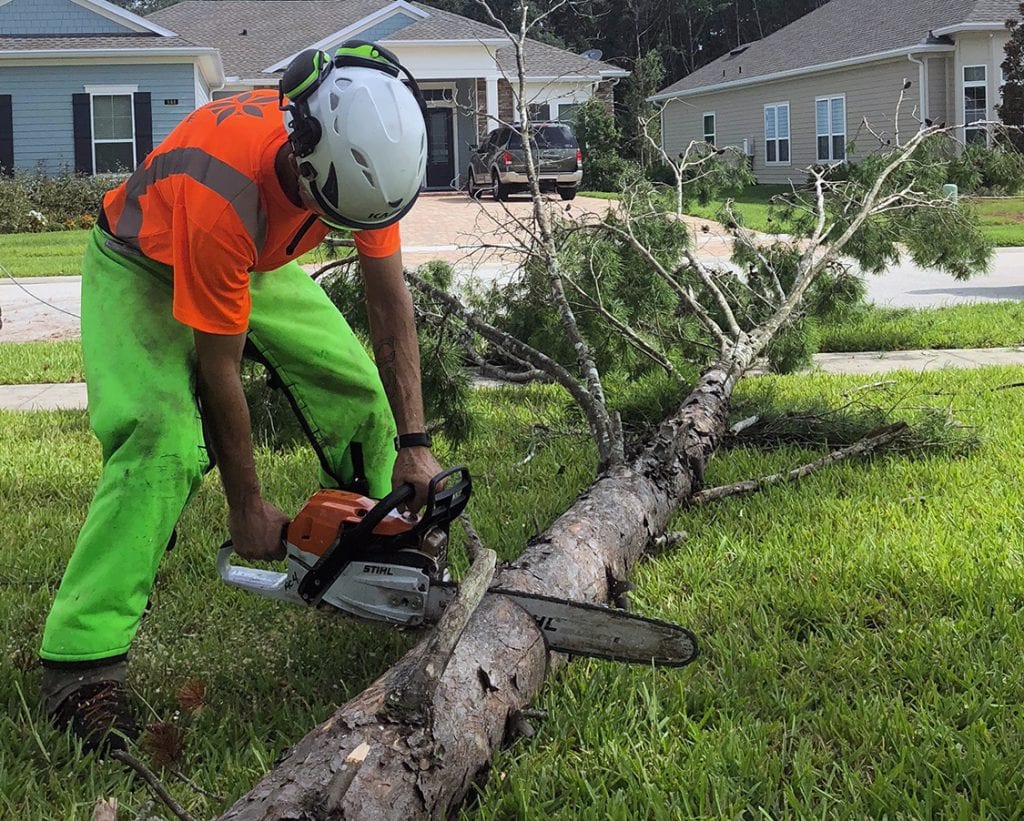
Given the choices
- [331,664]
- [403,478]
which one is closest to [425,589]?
[403,478]

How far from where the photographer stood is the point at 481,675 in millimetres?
2379

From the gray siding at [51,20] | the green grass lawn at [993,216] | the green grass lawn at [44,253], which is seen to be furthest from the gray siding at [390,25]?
the green grass lawn at [44,253]

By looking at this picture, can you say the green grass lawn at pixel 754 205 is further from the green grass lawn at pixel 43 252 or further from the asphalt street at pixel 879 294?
the green grass lawn at pixel 43 252

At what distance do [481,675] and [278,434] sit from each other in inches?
96.4

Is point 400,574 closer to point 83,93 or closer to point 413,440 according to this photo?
point 413,440

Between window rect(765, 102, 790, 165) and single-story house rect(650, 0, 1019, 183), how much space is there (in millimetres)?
29

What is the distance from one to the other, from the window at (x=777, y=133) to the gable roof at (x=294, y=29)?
4.60 m

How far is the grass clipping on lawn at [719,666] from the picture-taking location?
2.27 meters

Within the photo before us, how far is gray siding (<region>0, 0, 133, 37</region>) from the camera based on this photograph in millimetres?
23911

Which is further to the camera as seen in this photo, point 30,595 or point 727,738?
point 30,595

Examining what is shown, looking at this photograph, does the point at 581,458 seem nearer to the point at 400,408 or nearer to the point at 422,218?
the point at 400,408

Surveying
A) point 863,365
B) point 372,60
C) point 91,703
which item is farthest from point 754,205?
point 91,703

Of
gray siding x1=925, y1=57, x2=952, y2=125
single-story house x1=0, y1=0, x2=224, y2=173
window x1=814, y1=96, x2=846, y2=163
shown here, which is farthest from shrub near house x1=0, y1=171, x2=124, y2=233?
gray siding x1=925, y1=57, x2=952, y2=125

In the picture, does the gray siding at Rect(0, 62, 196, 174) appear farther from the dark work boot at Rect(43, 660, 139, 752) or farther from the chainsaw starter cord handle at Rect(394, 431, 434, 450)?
the dark work boot at Rect(43, 660, 139, 752)
